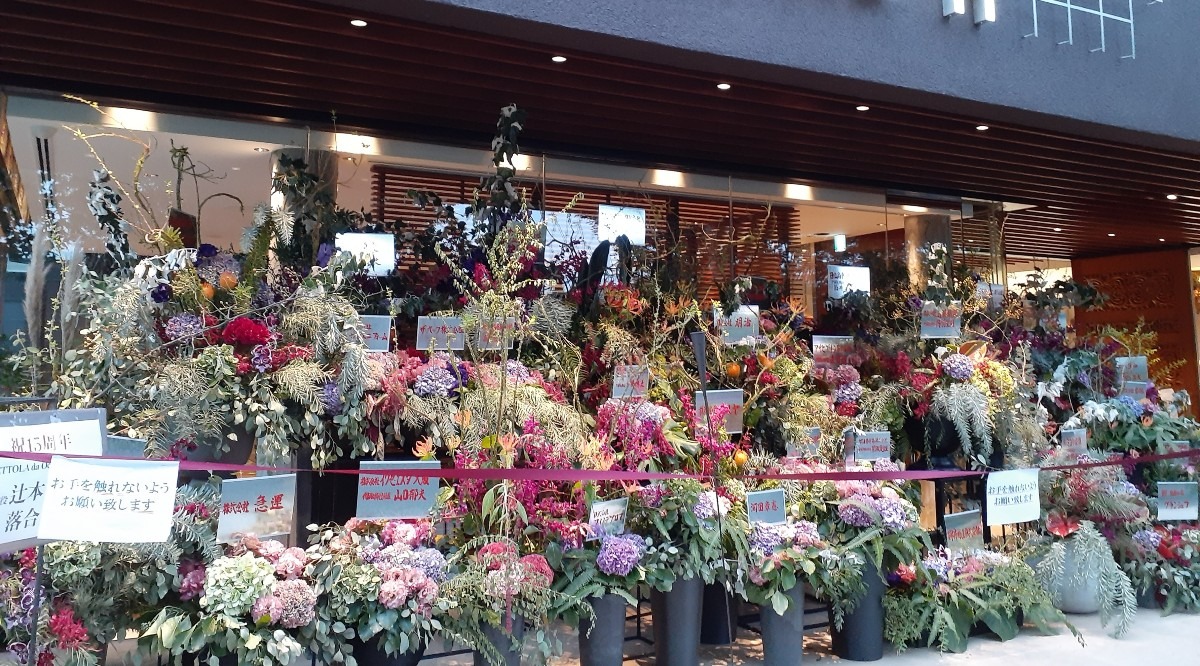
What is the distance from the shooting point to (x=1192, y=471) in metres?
5.06

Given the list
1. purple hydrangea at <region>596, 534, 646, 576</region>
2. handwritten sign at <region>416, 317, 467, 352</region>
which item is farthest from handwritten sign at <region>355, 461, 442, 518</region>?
handwritten sign at <region>416, 317, 467, 352</region>

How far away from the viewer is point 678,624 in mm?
3508

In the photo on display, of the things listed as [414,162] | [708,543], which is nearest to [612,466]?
[708,543]

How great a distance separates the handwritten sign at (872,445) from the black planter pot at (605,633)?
64.2 inches

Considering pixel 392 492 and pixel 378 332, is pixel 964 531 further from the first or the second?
pixel 378 332

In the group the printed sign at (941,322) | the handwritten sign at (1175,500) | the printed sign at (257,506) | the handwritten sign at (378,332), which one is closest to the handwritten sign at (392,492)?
the printed sign at (257,506)

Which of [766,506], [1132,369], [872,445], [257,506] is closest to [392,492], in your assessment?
[257,506]

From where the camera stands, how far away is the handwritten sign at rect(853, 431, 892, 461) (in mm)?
4332

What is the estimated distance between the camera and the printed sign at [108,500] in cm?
241

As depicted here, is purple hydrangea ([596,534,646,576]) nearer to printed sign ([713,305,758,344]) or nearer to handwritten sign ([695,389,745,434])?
handwritten sign ([695,389,745,434])

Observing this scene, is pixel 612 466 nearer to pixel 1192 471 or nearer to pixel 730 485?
pixel 730 485

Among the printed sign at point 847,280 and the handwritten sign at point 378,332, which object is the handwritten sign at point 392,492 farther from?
the printed sign at point 847,280

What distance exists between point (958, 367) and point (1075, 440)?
3.10 feet

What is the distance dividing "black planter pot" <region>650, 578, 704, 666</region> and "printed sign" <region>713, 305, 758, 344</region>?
53.5 inches
